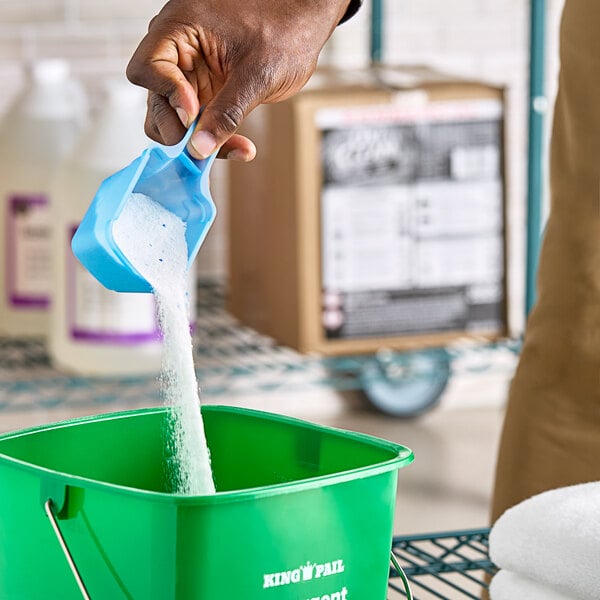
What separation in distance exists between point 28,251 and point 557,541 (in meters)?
1.32

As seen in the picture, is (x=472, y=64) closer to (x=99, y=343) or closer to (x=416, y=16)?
(x=416, y=16)

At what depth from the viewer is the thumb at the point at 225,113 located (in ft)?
2.05

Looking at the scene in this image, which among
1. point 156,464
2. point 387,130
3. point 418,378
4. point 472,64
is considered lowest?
point 418,378

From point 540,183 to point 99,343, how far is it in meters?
0.68

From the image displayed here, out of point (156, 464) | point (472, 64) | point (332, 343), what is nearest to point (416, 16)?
point (472, 64)

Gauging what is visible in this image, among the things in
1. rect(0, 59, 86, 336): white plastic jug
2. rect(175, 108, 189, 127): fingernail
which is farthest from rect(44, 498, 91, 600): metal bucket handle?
rect(0, 59, 86, 336): white plastic jug

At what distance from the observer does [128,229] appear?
2.01 feet

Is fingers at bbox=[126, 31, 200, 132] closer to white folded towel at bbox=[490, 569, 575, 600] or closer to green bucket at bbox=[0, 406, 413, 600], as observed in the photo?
green bucket at bbox=[0, 406, 413, 600]

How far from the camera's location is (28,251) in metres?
1.81

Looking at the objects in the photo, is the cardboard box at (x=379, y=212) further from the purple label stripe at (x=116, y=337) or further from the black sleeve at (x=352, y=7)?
the black sleeve at (x=352, y=7)

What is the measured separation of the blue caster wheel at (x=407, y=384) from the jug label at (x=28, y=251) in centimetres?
61

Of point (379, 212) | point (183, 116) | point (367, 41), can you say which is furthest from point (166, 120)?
point (367, 41)

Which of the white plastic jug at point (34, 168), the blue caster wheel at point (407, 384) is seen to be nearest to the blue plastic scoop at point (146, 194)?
the white plastic jug at point (34, 168)

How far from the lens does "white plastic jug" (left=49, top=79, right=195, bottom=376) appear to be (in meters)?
1.60
